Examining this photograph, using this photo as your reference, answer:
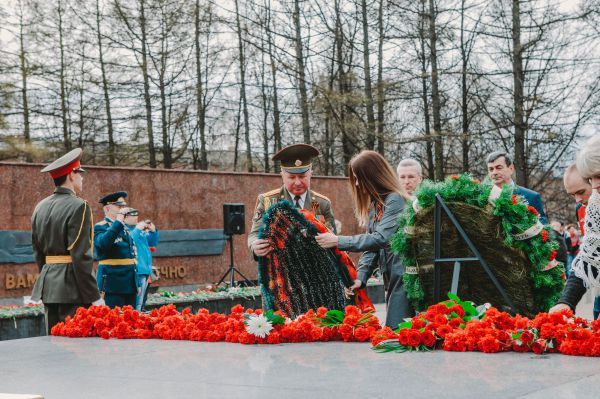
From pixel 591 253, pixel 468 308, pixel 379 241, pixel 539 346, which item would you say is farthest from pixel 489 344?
pixel 379 241

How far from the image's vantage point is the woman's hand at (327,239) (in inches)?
214

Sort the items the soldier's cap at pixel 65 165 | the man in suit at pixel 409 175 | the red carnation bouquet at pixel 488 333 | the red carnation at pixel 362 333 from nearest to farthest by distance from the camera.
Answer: the red carnation bouquet at pixel 488 333
the red carnation at pixel 362 333
the soldier's cap at pixel 65 165
the man in suit at pixel 409 175

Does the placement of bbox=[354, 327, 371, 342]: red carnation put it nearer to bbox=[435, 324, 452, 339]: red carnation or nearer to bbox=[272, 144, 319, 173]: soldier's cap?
bbox=[435, 324, 452, 339]: red carnation

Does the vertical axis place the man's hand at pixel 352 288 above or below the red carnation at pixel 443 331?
above

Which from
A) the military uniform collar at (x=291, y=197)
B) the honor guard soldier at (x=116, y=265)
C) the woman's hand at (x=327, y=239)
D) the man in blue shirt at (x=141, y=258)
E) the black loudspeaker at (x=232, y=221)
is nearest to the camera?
the woman's hand at (x=327, y=239)

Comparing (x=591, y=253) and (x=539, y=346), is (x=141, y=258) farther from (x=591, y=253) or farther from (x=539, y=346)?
(x=591, y=253)

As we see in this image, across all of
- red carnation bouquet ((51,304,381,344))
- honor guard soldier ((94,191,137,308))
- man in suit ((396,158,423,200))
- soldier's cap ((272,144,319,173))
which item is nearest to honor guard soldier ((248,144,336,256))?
soldier's cap ((272,144,319,173))

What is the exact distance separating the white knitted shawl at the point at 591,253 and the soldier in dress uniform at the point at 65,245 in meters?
3.64

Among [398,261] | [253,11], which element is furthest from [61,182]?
[253,11]

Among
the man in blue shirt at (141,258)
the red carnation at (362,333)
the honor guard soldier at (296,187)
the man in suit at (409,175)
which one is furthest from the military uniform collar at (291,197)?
the man in blue shirt at (141,258)

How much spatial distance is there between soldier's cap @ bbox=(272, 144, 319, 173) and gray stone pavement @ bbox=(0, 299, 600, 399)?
148 centimetres

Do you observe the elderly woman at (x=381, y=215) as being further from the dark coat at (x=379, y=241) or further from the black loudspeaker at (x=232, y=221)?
the black loudspeaker at (x=232, y=221)

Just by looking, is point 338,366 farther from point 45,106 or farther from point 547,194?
point 547,194

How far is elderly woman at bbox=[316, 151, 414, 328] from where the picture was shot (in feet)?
17.7
